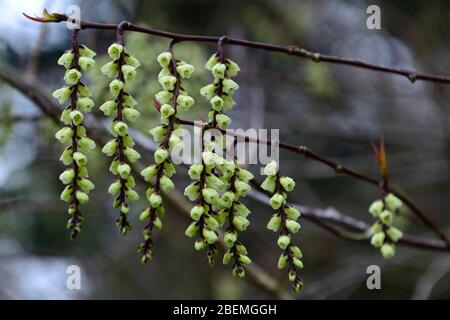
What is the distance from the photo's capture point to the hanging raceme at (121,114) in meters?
1.35

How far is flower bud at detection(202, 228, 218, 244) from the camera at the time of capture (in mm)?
1364

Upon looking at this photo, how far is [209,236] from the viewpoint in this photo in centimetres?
137

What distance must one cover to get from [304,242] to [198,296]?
1.23m

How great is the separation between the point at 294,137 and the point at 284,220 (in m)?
4.43

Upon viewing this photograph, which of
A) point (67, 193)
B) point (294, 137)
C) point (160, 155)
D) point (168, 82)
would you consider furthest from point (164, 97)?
point (294, 137)

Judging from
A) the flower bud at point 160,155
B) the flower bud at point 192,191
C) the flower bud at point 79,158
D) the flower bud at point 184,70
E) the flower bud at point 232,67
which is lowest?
the flower bud at point 192,191

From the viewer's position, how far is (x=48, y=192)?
212 inches

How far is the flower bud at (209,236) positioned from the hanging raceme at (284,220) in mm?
164

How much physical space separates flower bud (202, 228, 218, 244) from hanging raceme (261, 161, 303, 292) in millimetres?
164

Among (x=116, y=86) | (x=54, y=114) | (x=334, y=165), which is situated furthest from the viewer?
(x=54, y=114)

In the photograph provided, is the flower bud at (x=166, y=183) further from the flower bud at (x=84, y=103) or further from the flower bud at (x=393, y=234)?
the flower bud at (x=393, y=234)

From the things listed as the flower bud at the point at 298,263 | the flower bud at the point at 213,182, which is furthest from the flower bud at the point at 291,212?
the flower bud at the point at 213,182

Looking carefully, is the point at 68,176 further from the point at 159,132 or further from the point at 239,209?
the point at 239,209
